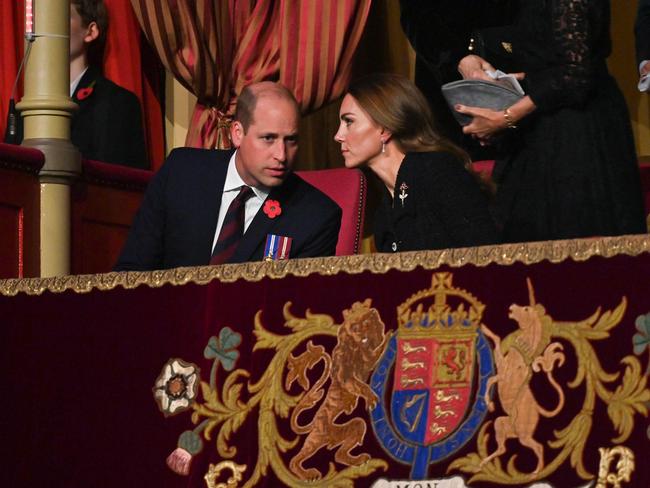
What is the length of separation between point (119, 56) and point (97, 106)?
17.4 inches

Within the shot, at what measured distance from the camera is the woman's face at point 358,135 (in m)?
4.24

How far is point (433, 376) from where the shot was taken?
323cm

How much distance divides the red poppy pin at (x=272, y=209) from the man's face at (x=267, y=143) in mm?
71

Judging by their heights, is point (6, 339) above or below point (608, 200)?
below

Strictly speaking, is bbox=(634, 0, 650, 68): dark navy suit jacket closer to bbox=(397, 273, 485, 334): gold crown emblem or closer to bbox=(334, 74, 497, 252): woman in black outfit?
bbox=(334, 74, 497, 252): woman in black outfit

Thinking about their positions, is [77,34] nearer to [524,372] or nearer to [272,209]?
[272,209]

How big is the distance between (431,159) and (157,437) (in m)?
1.05

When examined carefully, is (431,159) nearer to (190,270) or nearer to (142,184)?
(190,270)

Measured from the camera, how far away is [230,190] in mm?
4543

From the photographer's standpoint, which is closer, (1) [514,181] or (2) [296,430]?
(2) [296,430]

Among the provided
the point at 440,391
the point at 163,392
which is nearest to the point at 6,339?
the point at 163,392

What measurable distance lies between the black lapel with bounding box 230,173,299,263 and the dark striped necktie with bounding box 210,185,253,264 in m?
0.03

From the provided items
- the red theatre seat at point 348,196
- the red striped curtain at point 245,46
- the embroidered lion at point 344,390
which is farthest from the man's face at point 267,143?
the red striped curtain at point 245,46

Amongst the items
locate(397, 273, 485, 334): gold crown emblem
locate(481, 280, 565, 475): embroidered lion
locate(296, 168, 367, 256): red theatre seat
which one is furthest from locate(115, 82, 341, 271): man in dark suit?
locate(481, 280, 565, 475): embroidered lion
